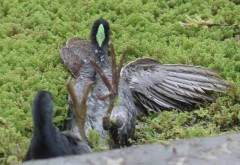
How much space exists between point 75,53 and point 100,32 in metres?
0.56

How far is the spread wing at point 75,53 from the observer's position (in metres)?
7.35

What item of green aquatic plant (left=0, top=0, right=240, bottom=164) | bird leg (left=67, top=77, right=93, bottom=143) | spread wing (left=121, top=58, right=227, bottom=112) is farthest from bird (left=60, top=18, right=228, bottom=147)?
bird leg (left=67, top=77, right=93, bottom=143)

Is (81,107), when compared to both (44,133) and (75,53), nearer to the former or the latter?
(44,133)

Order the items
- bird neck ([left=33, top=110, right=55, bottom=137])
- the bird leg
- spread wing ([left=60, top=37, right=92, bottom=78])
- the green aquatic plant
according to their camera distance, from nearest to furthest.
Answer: bird neck ([left=33, top=110, right=55, bottom=137])
the bird leg
the green aquatic plant
spread wing ([left=60, top=37, right=92, bottom=78])

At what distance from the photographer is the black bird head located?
277 inches

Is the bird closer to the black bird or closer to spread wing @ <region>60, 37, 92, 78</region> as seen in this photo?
spread wing @ <region>60, 37, 92, 78</region>

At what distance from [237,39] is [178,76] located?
3.98 ft

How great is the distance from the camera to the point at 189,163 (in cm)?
352

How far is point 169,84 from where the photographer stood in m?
6.99

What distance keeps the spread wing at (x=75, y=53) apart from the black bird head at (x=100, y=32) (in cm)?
33

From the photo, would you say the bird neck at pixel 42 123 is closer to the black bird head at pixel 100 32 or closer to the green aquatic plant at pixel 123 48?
the green aquatic plant at pixel 123 48

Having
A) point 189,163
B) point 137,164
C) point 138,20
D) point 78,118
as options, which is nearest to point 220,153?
point 189,163

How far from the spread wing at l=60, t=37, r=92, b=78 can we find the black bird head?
1.08ft

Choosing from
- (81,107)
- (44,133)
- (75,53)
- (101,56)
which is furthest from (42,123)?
(75,53)
